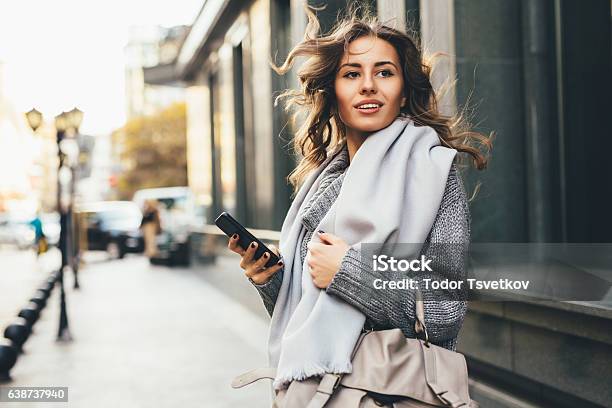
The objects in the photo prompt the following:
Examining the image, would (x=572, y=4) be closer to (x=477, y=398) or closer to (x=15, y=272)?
(x=477, y=398)

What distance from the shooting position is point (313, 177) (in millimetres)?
2602

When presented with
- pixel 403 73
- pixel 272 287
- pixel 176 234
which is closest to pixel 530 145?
pixel 403 73

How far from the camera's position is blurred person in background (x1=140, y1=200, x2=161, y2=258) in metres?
23.5

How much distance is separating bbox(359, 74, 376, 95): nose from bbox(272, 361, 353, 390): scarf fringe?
83cm

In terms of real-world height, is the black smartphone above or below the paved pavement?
above

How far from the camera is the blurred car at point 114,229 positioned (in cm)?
2800

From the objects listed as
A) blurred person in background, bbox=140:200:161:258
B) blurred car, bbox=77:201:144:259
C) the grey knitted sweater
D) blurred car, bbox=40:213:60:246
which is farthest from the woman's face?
blurred car, bbox=77:201:144:259

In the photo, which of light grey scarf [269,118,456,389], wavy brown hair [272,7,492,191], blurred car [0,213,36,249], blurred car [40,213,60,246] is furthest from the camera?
blurred car [0,213,36,249]

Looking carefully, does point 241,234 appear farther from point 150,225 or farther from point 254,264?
point 150,225

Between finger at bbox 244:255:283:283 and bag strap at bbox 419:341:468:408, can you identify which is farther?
finger at bbox 244:255:283:283

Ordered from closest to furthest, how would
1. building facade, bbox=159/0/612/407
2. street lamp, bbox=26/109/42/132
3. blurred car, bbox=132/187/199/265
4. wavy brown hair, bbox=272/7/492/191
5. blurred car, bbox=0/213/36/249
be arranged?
wavy brown hair, bbox=272/7/492/191 < building facade, bbox=159/0/612/407 < street lamp, bbox=26/109/42/132 < blurred car, bbox=132/187/199/265 < blurred car, bbox=0/213/36/249

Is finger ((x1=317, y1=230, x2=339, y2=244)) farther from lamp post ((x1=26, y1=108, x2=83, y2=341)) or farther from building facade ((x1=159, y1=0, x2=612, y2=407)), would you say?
lamp post ((x1=26, y1=108, x2=83, y2=341))

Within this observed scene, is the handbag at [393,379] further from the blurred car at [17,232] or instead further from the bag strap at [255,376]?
the blurred car at [17,232]

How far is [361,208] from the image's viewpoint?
2123 mm
